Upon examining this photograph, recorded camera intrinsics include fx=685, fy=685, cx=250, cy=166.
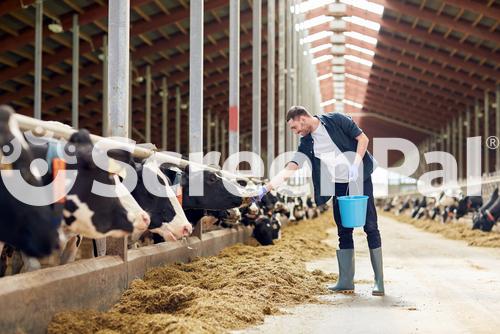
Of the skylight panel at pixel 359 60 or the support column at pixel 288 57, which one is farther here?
the skylight panel at pixel 359 60

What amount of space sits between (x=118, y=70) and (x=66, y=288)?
2.03 m

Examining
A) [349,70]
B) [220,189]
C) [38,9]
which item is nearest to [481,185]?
[38,9]

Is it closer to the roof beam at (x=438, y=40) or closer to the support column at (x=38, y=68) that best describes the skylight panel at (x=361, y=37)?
the roof beam at (x=438, y=40)

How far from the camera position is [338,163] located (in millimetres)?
6156

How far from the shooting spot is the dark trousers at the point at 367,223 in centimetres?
600

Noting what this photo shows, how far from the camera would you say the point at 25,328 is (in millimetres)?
3391

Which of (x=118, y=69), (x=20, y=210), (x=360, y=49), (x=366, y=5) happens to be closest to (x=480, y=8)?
(x=366, y=5)

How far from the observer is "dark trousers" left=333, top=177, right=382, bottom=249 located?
600 cm

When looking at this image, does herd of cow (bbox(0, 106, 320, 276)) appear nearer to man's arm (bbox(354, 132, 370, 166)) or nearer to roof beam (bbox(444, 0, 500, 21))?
man's arm (bbox(354, 132, 370, 166))

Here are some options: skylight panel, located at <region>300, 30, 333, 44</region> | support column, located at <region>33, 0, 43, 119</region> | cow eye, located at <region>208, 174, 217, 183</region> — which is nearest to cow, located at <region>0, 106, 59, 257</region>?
cow eye, located at <region>208, 174, 217, 183</region>

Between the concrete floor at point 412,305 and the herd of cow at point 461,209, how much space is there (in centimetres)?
626

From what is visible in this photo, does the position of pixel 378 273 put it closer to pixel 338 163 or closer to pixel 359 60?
pixel 338 163

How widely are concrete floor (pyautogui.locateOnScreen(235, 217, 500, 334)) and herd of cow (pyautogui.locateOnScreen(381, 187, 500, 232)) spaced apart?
6263 millimetres

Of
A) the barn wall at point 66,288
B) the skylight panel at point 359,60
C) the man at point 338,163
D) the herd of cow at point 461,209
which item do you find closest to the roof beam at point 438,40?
the herd of cow at point 461,209
